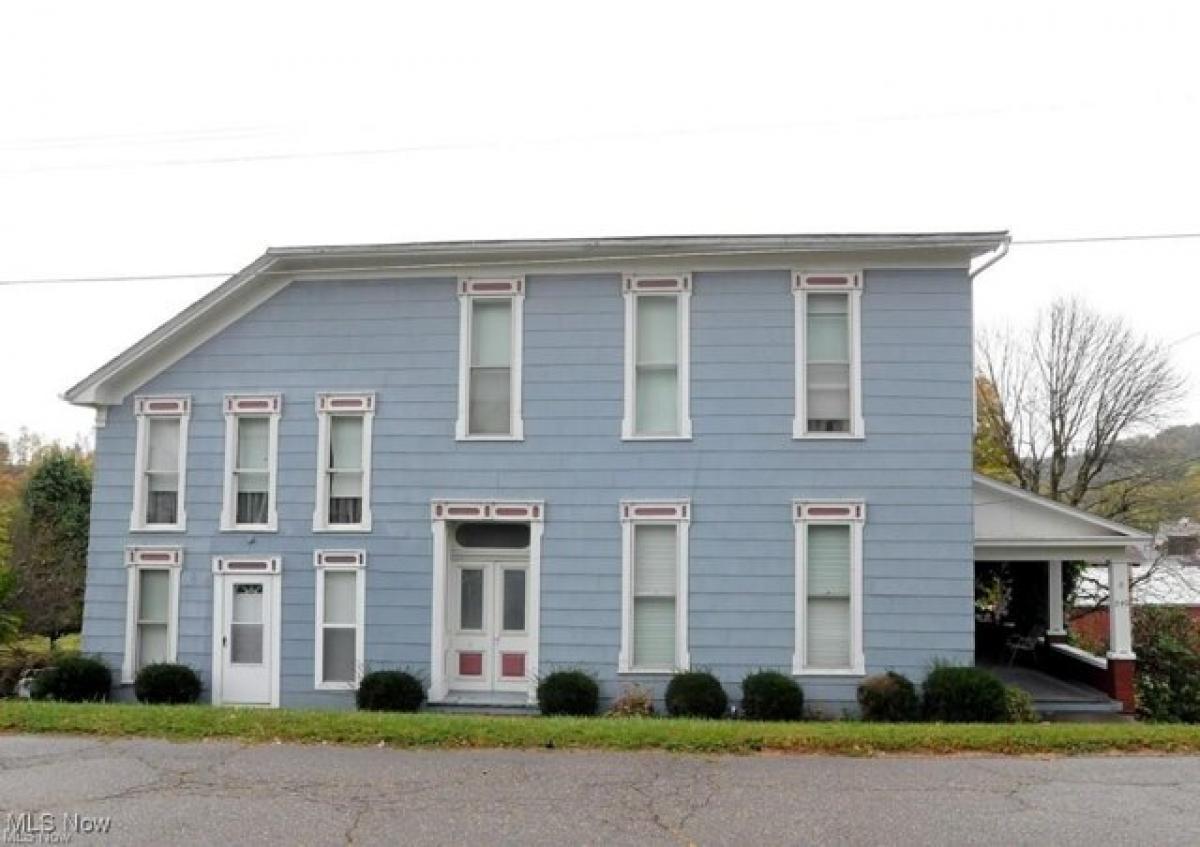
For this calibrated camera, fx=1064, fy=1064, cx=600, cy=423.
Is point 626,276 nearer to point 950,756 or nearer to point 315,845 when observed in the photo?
point 950,756

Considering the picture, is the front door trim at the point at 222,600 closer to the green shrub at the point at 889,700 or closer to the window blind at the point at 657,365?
the window blind at the point at 657,365

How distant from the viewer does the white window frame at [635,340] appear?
580 inches

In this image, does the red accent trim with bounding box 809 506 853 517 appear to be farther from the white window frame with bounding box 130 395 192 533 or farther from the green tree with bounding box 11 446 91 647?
the green tree with bounding box 11 446 91 647

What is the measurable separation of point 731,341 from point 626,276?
5.69ft

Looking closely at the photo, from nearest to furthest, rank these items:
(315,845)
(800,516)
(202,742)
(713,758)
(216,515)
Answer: (315,845) < (713,758) < (202,742) < (800,516) < (216,515)

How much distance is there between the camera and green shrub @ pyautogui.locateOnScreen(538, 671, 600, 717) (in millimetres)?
14031

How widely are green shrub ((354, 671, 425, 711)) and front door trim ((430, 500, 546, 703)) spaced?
1.19 feet

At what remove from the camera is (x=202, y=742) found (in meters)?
10.3

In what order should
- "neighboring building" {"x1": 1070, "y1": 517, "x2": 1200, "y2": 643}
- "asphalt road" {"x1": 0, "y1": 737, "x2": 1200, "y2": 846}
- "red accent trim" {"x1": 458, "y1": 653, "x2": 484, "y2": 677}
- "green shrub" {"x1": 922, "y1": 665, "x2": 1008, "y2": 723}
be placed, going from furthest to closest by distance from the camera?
"neighboring building" {"x1": 1070, "y1": 517, "x2": 1200, "y2": 643} → "red accent trim" {"x1": 458, "y1": 653, "x2": 484, "y2": 677} → "green shrub" {"x1": 922, "y1": 665, "x2": 1008, "y2": 723} → "asphalt road" {"x1": 0, "y1": 737, "x2": 1200, "y2": 846}

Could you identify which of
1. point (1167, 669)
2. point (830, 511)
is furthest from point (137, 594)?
point (1167, 669)

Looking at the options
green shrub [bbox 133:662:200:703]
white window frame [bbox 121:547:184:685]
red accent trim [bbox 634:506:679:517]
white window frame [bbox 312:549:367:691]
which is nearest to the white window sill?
white window frame [bbox 312:549:367:691]

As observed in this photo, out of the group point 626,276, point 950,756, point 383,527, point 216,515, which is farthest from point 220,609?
point 950,756

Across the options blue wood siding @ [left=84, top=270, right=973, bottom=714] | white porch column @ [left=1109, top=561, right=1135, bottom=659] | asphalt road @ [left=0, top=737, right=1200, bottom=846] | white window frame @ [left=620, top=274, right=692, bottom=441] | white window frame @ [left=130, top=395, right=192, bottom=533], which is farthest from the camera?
white window frame @ [left=130, top=395, right=192, bottom=533]

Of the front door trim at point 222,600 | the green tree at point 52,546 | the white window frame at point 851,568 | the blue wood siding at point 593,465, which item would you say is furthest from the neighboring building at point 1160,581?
the green tree at point 52,546
